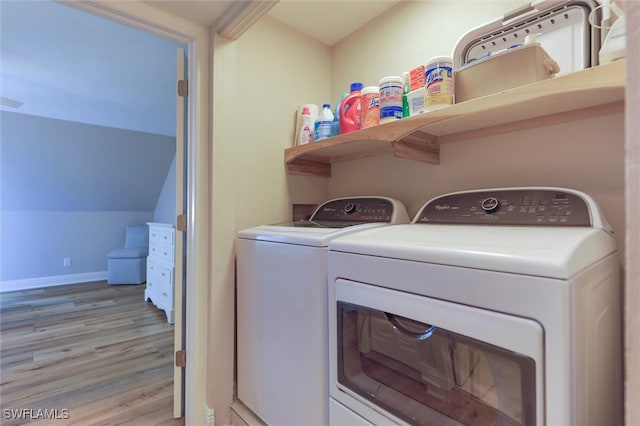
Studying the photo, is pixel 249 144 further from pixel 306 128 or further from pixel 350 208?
pixel 350 208

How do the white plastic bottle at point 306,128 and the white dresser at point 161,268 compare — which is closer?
the white plastic bottle at point 306,128

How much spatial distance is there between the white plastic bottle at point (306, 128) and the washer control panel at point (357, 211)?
1.26 ft

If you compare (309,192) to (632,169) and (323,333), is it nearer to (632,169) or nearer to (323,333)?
(323,333)

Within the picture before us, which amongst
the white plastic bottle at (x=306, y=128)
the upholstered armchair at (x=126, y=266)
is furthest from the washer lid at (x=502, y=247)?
the upholstered armchair at (x=126, y=266)

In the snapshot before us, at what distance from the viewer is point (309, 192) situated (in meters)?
1.88

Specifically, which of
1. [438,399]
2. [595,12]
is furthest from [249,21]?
[438,399]

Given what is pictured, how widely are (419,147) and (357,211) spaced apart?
443 mm

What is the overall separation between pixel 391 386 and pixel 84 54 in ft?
9.21

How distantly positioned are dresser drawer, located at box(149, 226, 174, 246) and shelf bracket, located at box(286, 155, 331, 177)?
6.09 ft

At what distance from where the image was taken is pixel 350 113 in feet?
4.80

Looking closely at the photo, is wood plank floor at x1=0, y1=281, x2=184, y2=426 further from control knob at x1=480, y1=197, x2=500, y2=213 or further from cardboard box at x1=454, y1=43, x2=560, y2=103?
cardboard box at x1=454, y1=43, x2=560, y2=103

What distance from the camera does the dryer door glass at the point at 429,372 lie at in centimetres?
63

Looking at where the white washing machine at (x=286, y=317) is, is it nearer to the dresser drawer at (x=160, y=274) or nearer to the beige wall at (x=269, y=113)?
the beige wall at (x=269, y=113)

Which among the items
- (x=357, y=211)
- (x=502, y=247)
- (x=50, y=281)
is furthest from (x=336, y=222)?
(x=50, y=281)
